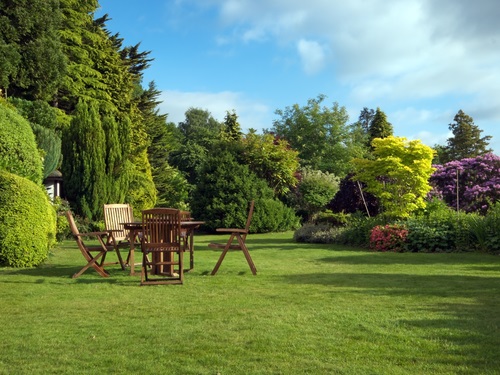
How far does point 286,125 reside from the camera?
47.1 metres

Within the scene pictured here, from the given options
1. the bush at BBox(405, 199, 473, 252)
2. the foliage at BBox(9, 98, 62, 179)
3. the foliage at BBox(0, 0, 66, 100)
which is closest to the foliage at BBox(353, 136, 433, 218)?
the bush at BBox(405, 199, 473, 252)

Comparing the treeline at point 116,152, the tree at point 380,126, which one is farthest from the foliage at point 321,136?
the treeline at point 116,152

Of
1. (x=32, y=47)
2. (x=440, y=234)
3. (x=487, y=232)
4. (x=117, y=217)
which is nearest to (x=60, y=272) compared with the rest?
(x=117, y=217)

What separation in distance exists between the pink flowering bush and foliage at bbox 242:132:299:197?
11608mm

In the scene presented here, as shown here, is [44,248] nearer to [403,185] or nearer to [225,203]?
[403,185]

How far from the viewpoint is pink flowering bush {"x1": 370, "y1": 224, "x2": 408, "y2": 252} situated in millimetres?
14125

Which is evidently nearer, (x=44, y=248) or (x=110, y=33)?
(x=44, y=248)

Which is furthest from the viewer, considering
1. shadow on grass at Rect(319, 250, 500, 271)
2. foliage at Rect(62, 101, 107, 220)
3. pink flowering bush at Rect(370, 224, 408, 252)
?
foliage at Rect(62, 101, 107, 220)

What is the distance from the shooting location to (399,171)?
1489cm

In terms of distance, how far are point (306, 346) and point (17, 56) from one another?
22.0 m

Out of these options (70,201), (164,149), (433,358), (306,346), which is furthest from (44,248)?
(164,149)

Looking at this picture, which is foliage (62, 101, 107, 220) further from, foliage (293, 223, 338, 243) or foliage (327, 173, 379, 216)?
foliage (327, 173, 379, 216)

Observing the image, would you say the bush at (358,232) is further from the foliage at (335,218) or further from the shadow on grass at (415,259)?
the shadow on grass at (415,259)

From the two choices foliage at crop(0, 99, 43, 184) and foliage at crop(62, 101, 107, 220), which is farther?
foliage at crop(62, 101, 107, 220)
